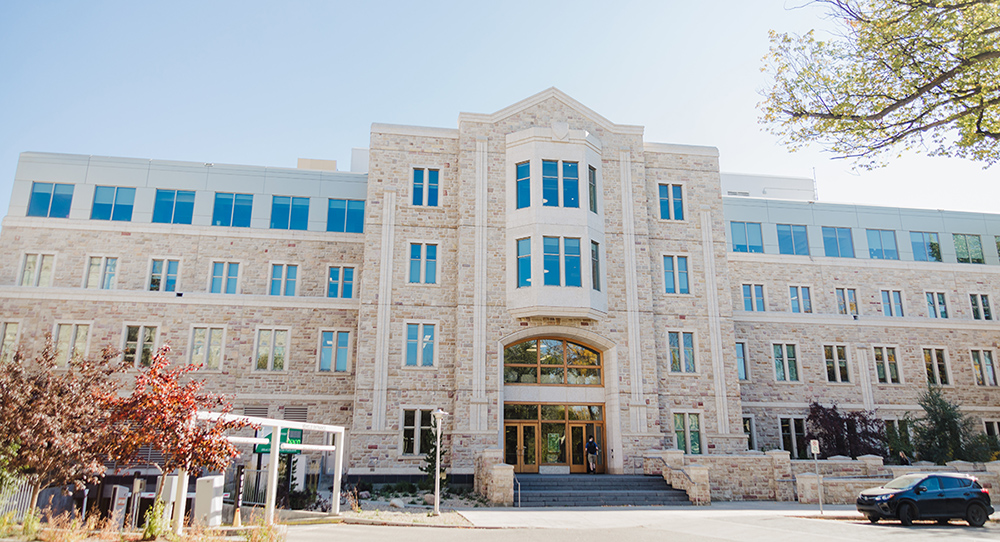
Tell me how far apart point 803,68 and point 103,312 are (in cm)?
2687

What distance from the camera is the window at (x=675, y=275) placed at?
28375 millimetres

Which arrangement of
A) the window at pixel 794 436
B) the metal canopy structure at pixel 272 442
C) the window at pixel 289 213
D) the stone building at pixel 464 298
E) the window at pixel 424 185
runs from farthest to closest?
the window at pixel 289 213 → the window at pixel 794 436 → the window at pixel 424 185 → the stone building at pixel 464 298 → the metal canopy structure at pixel 272 442

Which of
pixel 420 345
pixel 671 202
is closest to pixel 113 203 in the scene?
pixel 420 345

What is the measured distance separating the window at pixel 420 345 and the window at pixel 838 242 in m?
20.9

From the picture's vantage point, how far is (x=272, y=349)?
2789 centimetres

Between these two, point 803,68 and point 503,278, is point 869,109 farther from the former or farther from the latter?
point 503,278

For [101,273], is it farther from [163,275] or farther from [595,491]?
[595,491]

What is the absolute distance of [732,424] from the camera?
88.4ft

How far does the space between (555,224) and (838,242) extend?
17.0 m

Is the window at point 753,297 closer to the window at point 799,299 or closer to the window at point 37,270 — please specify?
the window at point 799,299

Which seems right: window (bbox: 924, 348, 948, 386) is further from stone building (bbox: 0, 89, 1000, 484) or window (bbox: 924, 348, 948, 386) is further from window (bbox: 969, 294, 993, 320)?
window (bbox: 969, 294, 993, 320)

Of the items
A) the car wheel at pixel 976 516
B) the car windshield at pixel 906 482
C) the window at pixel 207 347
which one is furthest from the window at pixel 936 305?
the window at pixel 207 347

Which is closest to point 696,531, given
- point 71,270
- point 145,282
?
point 145,282

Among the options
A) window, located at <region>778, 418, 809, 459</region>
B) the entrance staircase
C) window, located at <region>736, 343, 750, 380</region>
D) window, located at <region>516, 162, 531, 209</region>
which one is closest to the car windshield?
the entrance staircase
